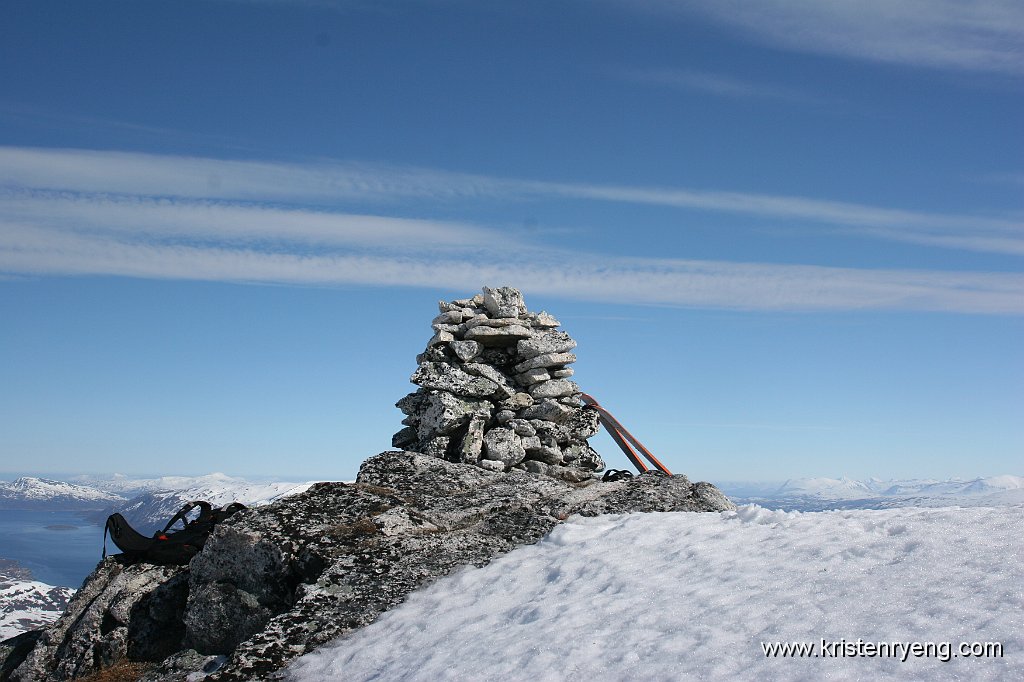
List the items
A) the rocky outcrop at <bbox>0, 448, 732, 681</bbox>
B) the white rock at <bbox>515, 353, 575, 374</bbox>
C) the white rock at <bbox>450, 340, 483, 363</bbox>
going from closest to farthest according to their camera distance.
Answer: the rocky outcrop at <bbox>0, 448, 732, 681</bbox> → the white rock at <bbox>450, 340, 483, 363</bbox> → the white rock at <bbox>515, 353, 575, 374</bbox>

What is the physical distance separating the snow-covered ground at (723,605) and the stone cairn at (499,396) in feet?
23.6

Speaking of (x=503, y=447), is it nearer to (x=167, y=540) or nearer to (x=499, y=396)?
(x=499, y=396)

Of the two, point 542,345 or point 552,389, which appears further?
point 542,345

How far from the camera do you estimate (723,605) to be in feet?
25.7

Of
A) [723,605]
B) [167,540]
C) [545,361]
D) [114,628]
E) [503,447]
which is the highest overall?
[545,361]

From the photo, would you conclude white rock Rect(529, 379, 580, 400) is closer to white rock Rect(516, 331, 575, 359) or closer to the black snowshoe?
white rock Rect(516, 331, 575, 359)

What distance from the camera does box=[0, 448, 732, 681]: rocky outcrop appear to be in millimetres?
9719

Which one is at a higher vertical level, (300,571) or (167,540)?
(167,540)

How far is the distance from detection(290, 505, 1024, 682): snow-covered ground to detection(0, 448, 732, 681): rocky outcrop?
55cm

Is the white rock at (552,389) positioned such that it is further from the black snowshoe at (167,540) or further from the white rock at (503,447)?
the black snowshoe at (167,540)

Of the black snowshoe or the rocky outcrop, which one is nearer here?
the rocky outcrop

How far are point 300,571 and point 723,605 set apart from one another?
5.88m

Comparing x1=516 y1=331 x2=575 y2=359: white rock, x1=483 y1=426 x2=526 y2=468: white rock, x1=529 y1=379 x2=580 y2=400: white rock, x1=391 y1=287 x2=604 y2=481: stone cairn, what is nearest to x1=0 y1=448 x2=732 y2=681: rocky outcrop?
x1=483 y1=426 x2=526 y2=468: white rock

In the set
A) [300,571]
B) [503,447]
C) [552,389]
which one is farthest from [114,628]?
[552,389]
